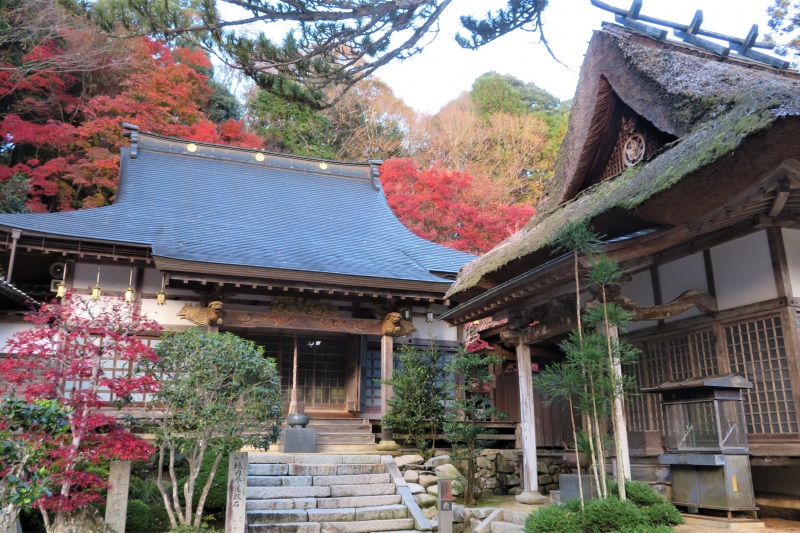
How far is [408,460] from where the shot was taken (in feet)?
31.7

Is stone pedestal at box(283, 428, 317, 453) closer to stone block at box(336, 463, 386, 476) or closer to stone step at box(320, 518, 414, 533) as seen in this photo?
stone block at box(336, 463, 386, 476)

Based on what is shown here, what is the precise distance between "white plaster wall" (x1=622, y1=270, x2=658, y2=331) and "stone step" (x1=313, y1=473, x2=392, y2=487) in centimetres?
416

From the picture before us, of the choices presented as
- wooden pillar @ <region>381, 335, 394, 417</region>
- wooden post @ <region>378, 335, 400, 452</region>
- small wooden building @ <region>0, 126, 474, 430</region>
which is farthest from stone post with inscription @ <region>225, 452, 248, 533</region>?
wooden pillar @ <region>381, 335, 394, 417</region>

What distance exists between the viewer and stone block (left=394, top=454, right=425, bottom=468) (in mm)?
9554

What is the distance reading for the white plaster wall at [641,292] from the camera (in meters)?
8.55

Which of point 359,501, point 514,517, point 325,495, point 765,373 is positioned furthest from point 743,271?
point 325,495

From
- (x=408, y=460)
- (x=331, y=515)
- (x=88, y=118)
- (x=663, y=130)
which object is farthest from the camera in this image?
(x=88, y=118)

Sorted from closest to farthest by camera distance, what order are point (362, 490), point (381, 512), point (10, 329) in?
point (381, 512) → point (362, 490) → point (10, 329)

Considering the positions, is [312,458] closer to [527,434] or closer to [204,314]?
[527,434]

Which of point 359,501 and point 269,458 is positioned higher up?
point 269,458

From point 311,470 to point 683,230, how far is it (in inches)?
232

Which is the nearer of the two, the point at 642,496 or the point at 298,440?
the point at 642,496

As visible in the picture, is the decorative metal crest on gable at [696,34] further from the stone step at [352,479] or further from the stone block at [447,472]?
the stone step at [352,479]

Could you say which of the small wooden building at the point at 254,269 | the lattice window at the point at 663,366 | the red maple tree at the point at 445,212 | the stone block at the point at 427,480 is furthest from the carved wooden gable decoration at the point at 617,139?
the red maple tree at the point at 445,212
